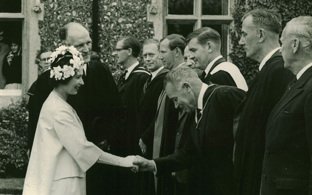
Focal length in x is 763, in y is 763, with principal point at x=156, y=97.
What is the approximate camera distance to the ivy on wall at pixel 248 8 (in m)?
12.2

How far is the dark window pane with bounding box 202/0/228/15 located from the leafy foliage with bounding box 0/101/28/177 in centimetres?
330

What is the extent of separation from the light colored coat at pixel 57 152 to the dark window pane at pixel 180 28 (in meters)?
6.46

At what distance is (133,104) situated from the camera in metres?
9.09

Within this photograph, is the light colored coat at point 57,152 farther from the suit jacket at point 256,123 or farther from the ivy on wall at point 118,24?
the ivy on wall at point 118,24

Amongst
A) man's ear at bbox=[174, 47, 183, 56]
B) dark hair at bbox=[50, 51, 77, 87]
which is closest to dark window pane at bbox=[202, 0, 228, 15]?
man's ear at bbox=[174, 47, 183, 56]

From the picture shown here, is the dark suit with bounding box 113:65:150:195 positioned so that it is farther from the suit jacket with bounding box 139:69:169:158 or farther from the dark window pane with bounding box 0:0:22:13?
the dark window pane with bounding box 0:0:22:13

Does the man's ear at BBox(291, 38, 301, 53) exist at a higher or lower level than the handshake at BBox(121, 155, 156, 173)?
higher

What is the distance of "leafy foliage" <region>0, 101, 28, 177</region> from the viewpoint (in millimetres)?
11922

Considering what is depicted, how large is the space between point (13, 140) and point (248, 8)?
169 inches

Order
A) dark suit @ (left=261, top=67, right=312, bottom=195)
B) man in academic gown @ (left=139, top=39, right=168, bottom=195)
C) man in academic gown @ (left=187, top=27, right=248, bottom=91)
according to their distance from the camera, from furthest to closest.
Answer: man in academic gown @ (left=139, top=39, right=168, bottom=195)
man in academic gown @ (left=187, top=27, right=248, bottom=91)
dark suit @ (left=261, top=67, right=312, bottom=195)

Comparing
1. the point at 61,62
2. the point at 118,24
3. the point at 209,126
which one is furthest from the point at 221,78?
the point at 118,24

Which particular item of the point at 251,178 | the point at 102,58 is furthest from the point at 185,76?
the point at 102,58

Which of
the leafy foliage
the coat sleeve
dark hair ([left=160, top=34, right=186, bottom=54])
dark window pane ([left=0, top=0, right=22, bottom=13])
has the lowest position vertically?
the leafy foliage

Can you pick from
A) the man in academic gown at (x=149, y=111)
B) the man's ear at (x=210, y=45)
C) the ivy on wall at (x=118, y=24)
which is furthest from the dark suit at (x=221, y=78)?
the ivy on wall at (x=118, y=24)
